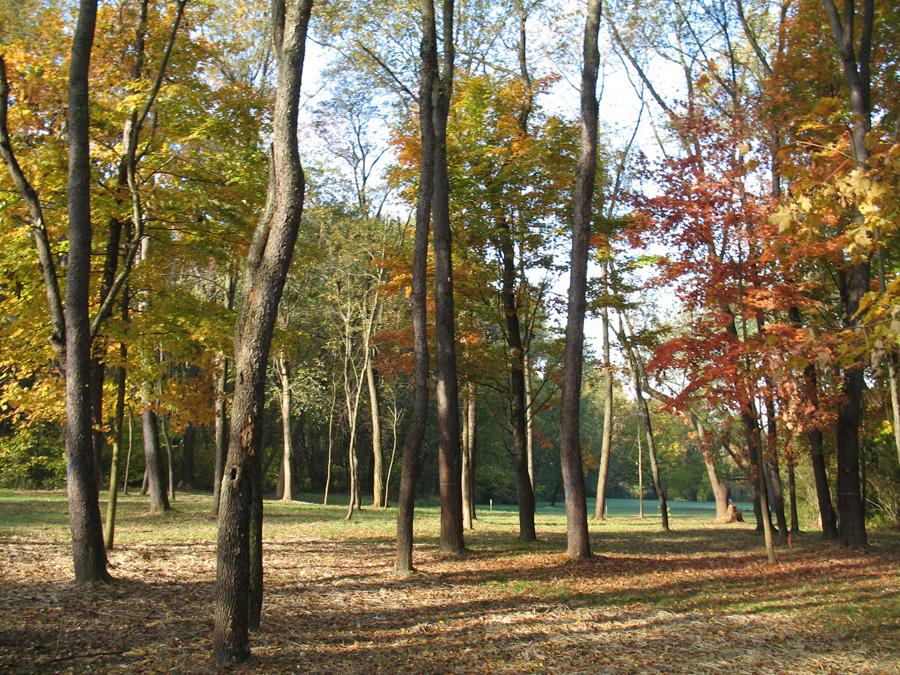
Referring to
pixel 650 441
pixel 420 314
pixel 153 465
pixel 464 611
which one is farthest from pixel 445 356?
pixel 650 441

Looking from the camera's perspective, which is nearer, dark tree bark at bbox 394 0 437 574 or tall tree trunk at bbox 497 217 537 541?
dark tree bark at bbox 394 0 437 574

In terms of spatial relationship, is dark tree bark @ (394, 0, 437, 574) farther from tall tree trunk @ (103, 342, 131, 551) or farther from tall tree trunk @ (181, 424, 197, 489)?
tall tree trunk @ (181, 424, 197, 489)

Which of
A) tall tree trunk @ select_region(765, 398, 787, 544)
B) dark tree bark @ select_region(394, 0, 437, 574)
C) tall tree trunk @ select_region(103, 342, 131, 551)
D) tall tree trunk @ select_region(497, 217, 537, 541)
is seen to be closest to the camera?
tall tree trunk @ select_region(103, 342, 131, 551)

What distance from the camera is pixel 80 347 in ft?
24.9

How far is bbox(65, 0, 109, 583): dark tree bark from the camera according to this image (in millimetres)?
7500

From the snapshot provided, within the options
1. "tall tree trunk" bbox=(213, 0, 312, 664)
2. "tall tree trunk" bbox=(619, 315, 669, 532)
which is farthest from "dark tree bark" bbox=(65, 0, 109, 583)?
"tall tree trunk" bbox=(619, 315, 669, 532)

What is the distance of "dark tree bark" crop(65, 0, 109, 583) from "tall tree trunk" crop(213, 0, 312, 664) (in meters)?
2.60

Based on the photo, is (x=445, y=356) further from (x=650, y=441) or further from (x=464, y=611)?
(x=650, y=441)

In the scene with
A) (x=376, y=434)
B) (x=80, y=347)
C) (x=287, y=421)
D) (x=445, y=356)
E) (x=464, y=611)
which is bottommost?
(x=464, y=611)

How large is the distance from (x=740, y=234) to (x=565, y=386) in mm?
4325

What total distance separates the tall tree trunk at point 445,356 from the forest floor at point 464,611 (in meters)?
0.70

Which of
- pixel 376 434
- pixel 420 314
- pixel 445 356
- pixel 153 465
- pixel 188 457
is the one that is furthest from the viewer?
pixel 188 457

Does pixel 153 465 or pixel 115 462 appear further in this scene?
pixel 153 465

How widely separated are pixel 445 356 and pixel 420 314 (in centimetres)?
123
